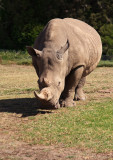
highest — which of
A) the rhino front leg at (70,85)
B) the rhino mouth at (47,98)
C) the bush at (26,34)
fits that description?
the rhino mouth at (47,98)

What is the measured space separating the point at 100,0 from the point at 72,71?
2358 centimetres

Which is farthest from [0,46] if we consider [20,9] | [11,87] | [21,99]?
[21,99]

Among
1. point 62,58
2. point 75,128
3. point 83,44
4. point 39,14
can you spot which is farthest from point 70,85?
point 39,14

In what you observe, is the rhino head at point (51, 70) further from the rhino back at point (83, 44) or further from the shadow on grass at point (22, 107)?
the shadow on grass at point (22, 107)

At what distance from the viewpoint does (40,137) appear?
21.9ft

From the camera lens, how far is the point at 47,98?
24.9 ft

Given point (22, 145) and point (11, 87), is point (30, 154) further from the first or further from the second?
point (11, 87)

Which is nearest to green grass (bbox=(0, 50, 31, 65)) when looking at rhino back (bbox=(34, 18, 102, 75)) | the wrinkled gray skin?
the wrinkled gray skin

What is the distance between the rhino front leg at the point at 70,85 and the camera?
897 centimetres

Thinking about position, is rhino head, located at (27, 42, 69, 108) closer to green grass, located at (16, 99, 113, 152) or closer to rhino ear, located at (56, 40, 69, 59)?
rhino ear, located at (56, 40, 69, 59)

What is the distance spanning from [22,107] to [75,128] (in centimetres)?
230

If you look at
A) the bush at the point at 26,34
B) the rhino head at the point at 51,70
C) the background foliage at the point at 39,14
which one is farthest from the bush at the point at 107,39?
the rhino head at the point at 51,70

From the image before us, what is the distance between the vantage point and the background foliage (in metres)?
31.2

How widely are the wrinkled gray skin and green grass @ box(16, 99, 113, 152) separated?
347mm
